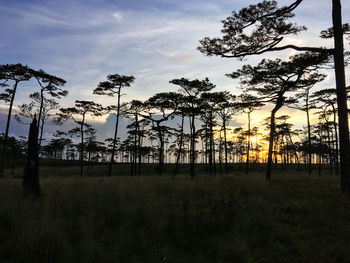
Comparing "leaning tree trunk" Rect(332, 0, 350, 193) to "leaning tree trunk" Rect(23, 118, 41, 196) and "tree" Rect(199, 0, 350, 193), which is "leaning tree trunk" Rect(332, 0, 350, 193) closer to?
"tree" Rect(199, 0, 350, 193)

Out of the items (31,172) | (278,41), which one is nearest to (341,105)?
(278,41)

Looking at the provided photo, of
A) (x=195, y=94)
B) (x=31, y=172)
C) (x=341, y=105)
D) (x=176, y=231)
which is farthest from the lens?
(x=195, y=94)

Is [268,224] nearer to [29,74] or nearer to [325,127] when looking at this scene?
[29,74]

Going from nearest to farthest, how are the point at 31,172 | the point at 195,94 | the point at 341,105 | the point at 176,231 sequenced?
the point at 176,231 < the point at 31,172 < the point at 341,105 < the point at 195,94

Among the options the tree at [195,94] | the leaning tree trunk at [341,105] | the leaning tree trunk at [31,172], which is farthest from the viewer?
the tree at [195,94]

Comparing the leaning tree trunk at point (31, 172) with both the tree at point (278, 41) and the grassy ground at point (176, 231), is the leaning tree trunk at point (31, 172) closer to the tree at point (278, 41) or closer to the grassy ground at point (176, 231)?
the grassy ground at point (176, 231)

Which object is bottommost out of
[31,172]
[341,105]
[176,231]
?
[176,231]

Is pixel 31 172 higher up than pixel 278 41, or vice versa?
pixel 278 41

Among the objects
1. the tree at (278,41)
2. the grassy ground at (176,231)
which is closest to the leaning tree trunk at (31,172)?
the grassy ground at (176,231)

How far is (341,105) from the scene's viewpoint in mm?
8156

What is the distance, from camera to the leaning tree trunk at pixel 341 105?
804cm

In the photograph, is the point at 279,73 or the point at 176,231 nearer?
the point at 176,231

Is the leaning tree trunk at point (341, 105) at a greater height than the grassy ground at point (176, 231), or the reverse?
the leaning tree trunk at point (341, 105)

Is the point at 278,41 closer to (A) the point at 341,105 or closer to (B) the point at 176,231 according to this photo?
(A) the point at 341,105
